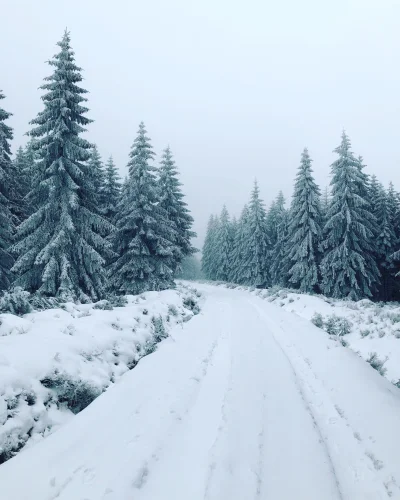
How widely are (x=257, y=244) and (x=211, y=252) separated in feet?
73.5

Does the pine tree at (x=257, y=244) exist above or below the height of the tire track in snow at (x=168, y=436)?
above

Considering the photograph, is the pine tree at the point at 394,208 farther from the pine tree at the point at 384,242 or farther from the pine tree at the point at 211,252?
the pine tree at the point at 211,252

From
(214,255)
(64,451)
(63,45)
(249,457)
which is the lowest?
(64,451)

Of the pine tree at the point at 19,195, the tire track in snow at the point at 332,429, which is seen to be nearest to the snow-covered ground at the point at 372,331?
the tire track in snow at the point at 332,429

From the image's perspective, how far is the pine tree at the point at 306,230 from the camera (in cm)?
2677

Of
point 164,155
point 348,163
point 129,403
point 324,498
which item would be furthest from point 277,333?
point 164,155

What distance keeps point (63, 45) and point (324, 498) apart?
18.8m

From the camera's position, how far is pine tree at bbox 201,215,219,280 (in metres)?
59.1

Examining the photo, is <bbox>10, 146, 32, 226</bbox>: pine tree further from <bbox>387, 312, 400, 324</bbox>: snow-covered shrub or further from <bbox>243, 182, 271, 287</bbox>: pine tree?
<bbox>243, 182, 271, 287</bbox>: pine tree

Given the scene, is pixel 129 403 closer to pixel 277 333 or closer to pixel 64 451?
pixel 64 451

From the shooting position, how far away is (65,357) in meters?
5.41

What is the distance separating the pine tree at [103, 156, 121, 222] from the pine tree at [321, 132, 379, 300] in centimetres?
1853

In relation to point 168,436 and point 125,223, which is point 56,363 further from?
point 125,223

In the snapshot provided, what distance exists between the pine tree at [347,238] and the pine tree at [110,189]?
18.5 m
